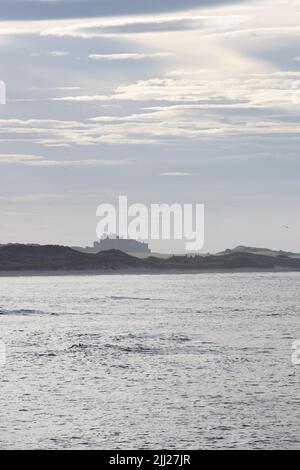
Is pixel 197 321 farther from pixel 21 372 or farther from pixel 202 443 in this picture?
pixel 202 443

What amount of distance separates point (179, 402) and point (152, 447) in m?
9.37

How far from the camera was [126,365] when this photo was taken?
55188 mm

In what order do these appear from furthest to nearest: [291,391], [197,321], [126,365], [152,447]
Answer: [197,321], [126,365], [291,391], [152,447]

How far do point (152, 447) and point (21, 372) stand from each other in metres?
19.7

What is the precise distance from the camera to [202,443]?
110 feet

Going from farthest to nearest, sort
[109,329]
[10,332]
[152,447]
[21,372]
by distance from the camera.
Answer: [109,329] < [10,332] < [21,372] < [152,447]

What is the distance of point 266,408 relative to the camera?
133 ft
